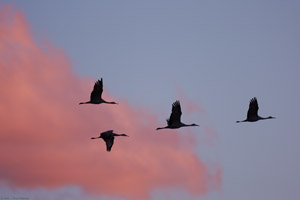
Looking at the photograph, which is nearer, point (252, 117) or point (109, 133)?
point (109, 133)

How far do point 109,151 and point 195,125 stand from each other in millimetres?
15062

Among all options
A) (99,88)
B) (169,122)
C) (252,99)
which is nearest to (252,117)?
(252,99)

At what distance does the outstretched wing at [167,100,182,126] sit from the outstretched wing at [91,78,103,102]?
23.9ft

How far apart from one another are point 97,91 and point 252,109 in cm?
1610

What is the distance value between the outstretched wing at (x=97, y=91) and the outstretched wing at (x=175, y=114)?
727 centimetres

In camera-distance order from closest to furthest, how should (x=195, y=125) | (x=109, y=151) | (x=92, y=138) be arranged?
(x=109, y=151) → (x=92, y=138) → (x=195, y=125)

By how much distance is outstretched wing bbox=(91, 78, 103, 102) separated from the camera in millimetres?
95500

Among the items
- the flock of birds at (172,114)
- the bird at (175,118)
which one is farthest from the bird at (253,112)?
the bird at (175,118)

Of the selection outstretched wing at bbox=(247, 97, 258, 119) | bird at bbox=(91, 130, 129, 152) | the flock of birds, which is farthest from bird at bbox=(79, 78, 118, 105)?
outstretched wing at bbox=(247, 97, 258, 119)

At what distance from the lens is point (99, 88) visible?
3770 inches

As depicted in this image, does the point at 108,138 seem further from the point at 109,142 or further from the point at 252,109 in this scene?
the point at 252,109

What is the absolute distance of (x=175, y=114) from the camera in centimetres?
9762

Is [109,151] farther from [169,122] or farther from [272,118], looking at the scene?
[272,118]

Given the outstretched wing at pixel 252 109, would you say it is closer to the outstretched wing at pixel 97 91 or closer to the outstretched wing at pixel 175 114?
the outstretched wing at pixel 175 114
